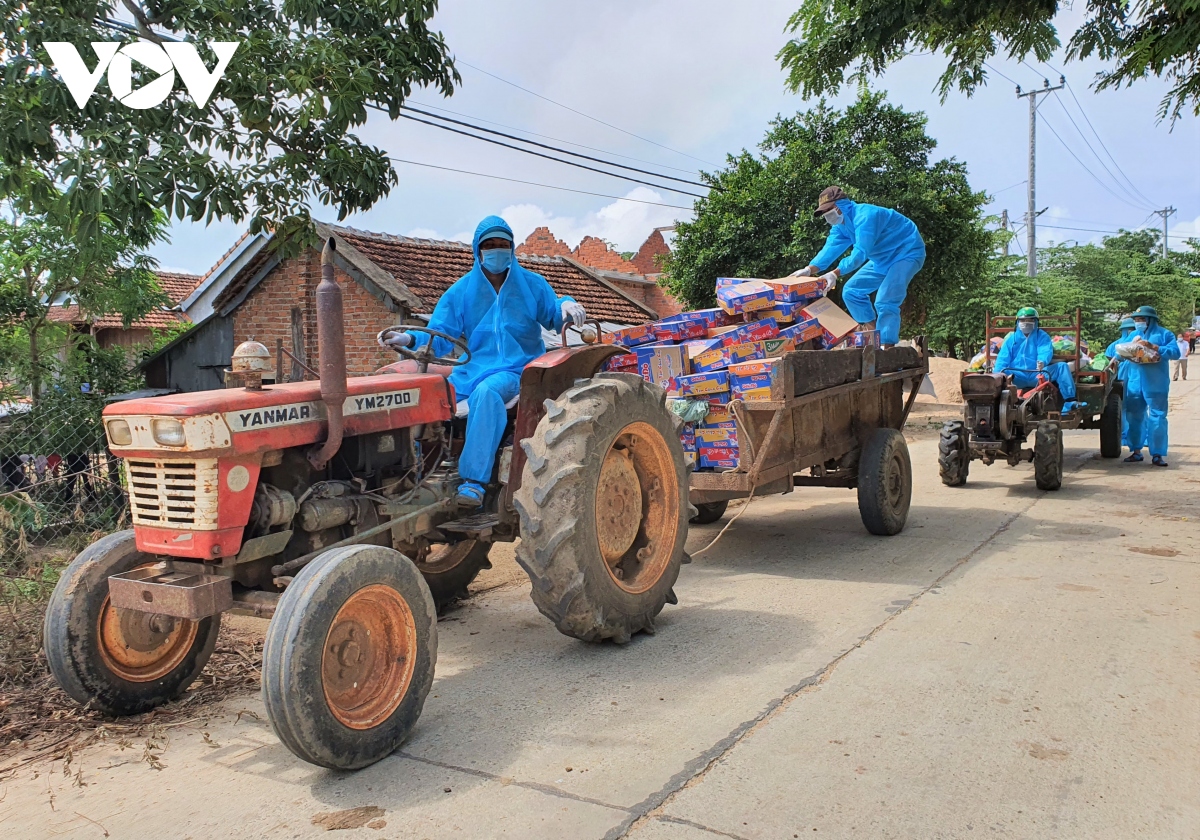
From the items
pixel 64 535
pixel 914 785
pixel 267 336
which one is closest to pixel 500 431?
pixel 914 785

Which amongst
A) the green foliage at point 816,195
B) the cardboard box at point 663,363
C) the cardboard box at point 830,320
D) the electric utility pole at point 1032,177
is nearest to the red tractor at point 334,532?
the cardboard box at point 663,363

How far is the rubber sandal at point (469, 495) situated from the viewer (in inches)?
183

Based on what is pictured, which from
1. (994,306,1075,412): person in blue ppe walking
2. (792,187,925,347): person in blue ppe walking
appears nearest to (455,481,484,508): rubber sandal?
(792,187,925,347): person in blue ppe walking

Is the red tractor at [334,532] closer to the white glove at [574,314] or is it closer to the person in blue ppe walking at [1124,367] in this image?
the white glove at [574,314]

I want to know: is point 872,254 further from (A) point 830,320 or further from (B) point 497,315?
(B) point 497,315

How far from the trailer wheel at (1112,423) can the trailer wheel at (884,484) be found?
20.2ft

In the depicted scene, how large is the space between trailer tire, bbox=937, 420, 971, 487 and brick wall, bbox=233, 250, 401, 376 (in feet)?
21.6

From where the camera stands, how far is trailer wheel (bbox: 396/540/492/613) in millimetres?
5418

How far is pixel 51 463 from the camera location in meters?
7.11

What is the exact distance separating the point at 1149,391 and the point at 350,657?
1177 cm

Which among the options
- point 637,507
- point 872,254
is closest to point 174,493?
point 637,507

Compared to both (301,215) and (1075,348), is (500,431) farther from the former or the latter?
(1075,348)

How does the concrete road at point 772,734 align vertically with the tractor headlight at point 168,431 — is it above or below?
below

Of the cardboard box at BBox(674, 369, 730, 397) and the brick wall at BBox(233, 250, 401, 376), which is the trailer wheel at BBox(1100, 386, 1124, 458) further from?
the brick wall at BBox(233, 250, 401, 376)
